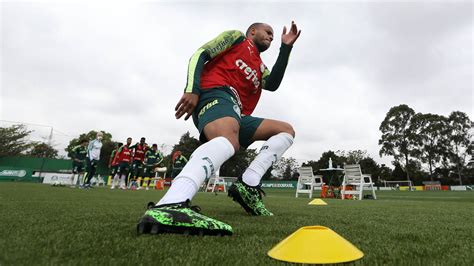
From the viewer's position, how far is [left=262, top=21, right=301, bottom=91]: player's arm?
2.82 meters

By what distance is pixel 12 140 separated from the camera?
34750 mm

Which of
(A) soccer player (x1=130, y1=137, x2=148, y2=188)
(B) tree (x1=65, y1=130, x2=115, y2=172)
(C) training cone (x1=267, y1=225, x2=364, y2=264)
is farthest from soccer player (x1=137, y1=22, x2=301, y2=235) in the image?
(B) tree (x1=65, y1=130, x2=115, y2=172)

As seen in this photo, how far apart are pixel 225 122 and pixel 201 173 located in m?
0.45

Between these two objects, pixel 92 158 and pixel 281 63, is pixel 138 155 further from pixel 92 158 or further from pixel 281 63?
pixel 281 63

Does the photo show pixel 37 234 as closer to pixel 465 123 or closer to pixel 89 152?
pixel 89 152

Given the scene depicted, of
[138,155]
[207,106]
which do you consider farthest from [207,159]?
[138,155]

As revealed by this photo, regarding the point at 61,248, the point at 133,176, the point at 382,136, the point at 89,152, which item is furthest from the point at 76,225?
the point at 382,136

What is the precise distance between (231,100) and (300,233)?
4.73ft

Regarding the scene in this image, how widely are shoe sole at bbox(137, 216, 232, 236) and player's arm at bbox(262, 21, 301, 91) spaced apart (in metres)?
1.87

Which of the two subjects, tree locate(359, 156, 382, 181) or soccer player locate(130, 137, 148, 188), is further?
tree locate(359, 156, 382, 181)

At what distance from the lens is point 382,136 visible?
155 feet

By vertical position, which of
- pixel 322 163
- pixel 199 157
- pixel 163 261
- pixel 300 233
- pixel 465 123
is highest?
pixel 465 123

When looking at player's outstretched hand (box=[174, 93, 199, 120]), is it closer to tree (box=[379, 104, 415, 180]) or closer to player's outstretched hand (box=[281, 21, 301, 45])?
player's outstretched hand (box=[281, 21, 301, 45])

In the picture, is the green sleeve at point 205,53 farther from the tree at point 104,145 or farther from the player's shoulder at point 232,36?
the tree at point 104,145
